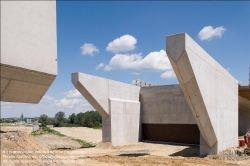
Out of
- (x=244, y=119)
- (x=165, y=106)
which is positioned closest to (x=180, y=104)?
(x=165, y=106)

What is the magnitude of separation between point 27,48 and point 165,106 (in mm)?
17836

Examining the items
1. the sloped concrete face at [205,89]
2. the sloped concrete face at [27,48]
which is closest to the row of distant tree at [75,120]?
the sloped concrete face at [205,89]

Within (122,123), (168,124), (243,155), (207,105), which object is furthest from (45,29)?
(168,124)

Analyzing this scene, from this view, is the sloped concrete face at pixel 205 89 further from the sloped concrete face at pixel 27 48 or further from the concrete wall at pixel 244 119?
the concrete wall at pixel 244 119

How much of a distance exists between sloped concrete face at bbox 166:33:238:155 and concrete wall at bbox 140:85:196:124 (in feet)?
15.9

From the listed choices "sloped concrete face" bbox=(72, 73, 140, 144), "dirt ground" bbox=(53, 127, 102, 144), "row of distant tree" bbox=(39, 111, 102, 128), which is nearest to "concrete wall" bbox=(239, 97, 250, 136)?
"sloped concrete face" bbox=(72, 73, 140, 144)

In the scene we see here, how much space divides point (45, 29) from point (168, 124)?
1787 centimetres

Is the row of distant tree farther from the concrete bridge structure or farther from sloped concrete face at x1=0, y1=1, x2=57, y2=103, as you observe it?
sloped concrete face at x1=0, y1=1, x2=57, y2=103

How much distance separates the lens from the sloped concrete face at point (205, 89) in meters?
10.1

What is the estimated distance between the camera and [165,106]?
2195 cm

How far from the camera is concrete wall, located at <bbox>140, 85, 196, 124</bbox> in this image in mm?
20984

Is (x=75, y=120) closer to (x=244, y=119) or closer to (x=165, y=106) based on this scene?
(x=244, y=119)

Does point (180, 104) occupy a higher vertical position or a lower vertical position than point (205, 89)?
lower

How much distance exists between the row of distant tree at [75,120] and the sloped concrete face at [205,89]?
43.2m
